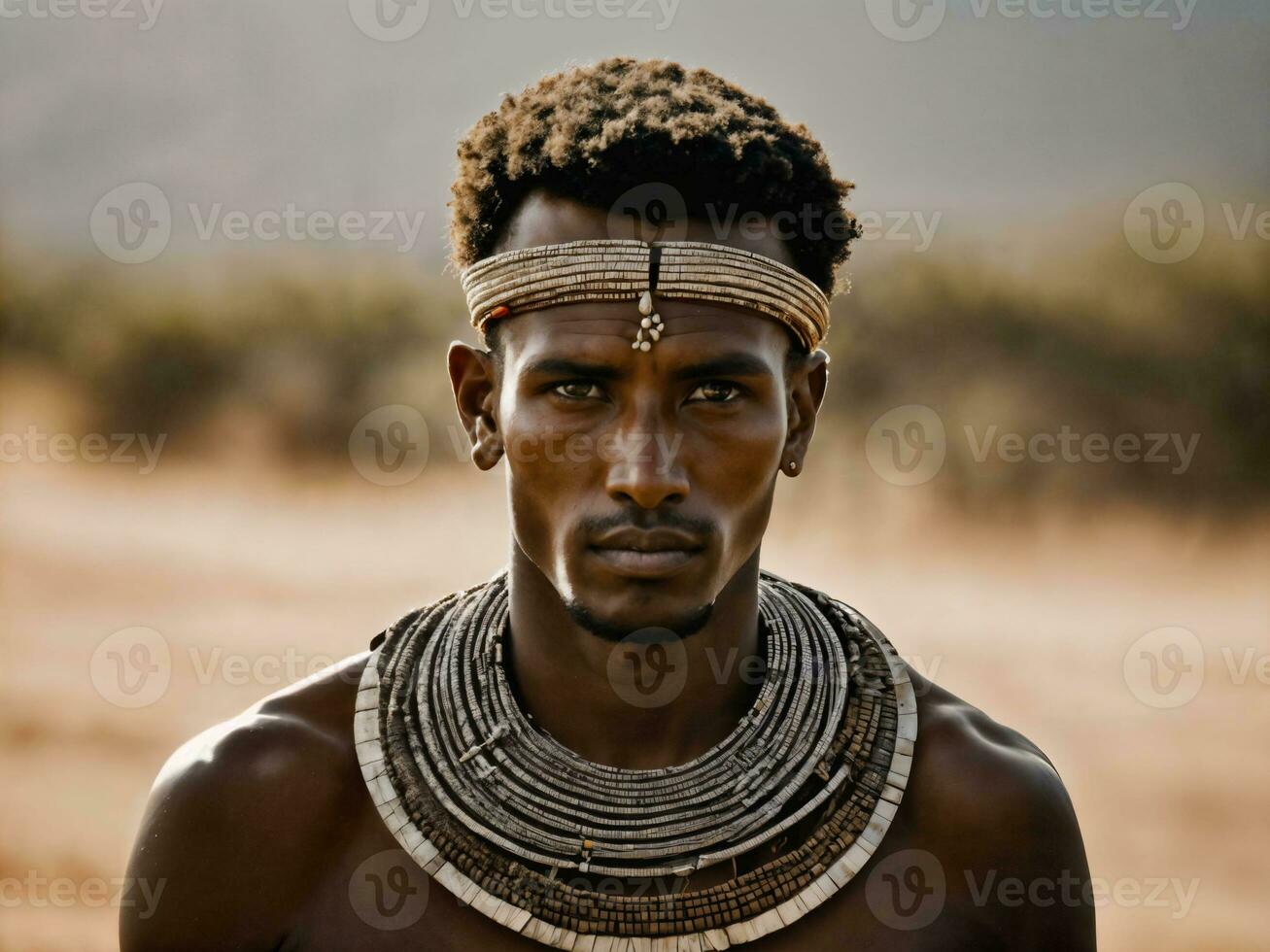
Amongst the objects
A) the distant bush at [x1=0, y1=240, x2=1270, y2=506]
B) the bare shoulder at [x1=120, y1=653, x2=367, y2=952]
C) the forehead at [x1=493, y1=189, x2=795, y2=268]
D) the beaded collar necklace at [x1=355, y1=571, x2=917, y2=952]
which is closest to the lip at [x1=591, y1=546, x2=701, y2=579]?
the beaded collar necklace at [x1=355, y1=571, x2=917, y2=952]

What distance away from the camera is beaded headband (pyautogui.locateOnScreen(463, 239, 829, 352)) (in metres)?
3.29


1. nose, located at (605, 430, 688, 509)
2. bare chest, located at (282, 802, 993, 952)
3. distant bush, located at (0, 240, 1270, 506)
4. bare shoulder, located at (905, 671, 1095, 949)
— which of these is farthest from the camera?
distant bush, located at (0, 240, 1270, 506)

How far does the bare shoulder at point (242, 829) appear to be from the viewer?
3395mm

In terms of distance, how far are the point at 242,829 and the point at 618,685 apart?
0.99 m

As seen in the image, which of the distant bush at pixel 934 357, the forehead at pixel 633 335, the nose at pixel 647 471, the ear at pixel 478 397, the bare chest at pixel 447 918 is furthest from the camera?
the distant bush at pixel 934 357

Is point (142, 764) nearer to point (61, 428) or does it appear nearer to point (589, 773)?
point (61, 428)

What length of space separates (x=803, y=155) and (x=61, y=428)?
519 inches

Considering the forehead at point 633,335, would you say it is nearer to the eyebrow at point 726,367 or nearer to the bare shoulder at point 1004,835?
the eyebrow at point 726,367

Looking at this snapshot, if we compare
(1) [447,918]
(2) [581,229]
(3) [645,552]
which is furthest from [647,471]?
(1) [447,918]

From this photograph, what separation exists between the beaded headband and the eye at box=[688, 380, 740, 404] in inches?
6.7

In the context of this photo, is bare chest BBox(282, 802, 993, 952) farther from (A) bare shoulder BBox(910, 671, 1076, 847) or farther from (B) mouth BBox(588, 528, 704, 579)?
(B) mouth BBox(588, 528, 704, 579)

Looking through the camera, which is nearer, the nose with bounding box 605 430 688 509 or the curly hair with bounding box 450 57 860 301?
the nose with bounding box 605 430 688 509

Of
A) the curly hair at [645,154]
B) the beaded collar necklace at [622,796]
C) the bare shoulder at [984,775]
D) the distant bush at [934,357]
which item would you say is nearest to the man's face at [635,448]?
the curly hair at [645,154]

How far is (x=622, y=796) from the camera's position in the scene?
346 cm
